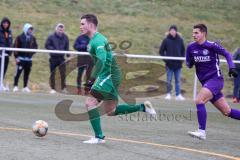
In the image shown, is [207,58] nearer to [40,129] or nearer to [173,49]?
[40,129]

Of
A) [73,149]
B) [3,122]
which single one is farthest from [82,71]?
[73,149]

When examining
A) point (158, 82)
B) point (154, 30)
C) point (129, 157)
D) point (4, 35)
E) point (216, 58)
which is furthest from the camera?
point (154, 30)

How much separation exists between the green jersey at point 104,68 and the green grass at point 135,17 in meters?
17.2

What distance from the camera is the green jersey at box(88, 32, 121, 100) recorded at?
32.2ft

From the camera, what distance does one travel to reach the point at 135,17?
3409 centimetres

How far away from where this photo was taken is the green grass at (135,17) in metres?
30.7

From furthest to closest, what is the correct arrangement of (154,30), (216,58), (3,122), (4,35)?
(154,30) → (4,35) → (3,122) → (216,58)

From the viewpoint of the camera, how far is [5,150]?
29.2 feet

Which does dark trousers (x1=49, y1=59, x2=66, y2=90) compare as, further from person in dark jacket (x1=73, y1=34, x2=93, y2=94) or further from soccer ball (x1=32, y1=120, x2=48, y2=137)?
soccer ball (x1=32, y1=120, x2=48, y2=137)

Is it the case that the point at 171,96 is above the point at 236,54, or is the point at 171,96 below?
below

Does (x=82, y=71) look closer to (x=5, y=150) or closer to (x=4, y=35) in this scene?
(x=4, y=35)

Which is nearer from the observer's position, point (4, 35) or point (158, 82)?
Result: point (4, 35)

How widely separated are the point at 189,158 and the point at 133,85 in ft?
45.3

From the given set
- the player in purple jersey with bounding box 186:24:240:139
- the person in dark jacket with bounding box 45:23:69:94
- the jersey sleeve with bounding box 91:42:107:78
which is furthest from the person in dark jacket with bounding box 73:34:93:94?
the jersey sleeve with bounding box 91:42:107:78
